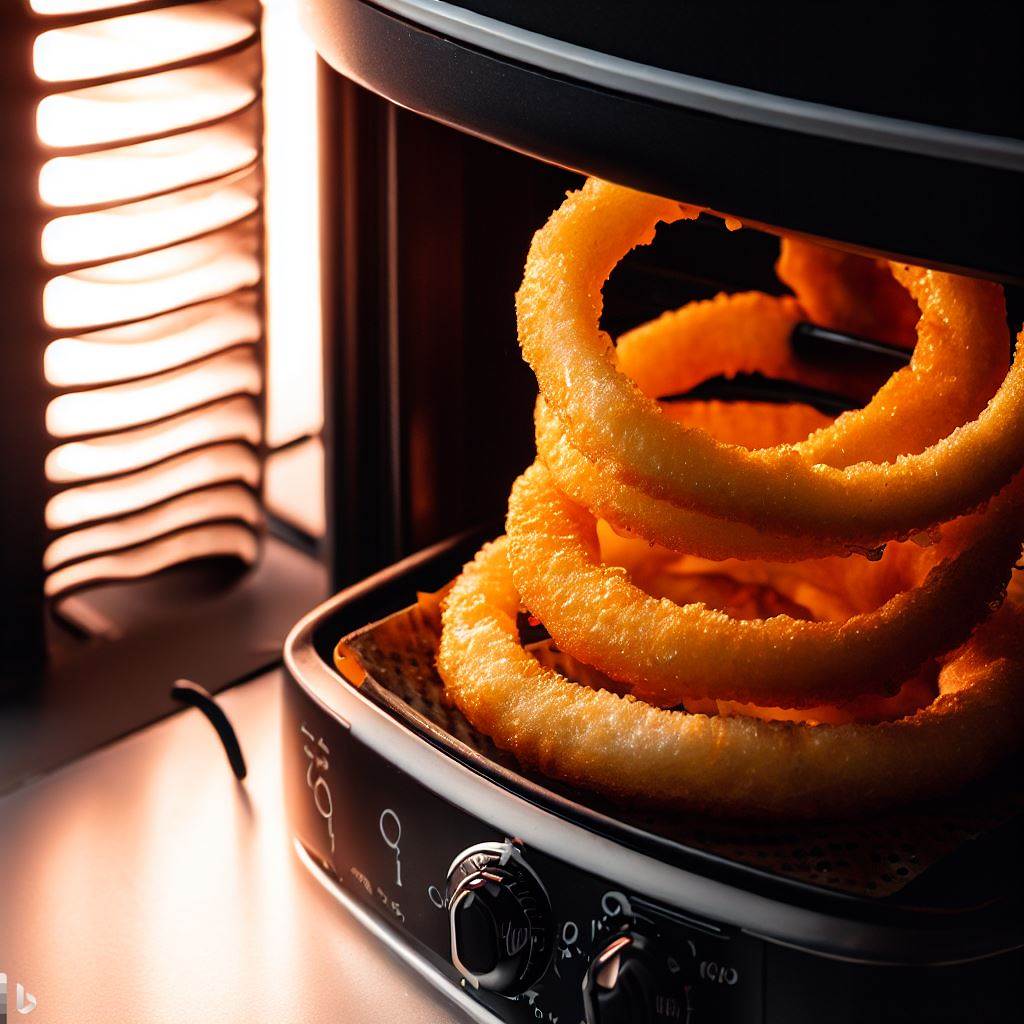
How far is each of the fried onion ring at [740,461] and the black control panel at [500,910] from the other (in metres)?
0.16

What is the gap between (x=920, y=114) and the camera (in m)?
0.45

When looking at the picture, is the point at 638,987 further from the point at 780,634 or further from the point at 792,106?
the point at 792,106

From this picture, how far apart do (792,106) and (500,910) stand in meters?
0.35

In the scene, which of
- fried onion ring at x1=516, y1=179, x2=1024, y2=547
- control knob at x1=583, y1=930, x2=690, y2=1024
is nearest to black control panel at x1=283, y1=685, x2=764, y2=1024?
control knob at x1=583, y1=930, x2=690, y2=1024

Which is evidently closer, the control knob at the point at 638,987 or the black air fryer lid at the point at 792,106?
the black air fryer lid at the point at 792,106

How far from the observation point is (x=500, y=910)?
0.62 metres

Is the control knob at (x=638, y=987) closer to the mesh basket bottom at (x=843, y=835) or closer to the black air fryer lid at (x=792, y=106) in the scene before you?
the mesh basket bottom at (x=843, y=835)

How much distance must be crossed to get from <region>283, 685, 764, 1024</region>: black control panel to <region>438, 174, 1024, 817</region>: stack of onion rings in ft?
0.15

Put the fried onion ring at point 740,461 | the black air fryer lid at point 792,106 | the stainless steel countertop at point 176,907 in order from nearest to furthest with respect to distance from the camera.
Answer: the black air fryer lid at point 792,106 < the fried onion ring at point 740,461 < the stainless steel countertop at point 176,907

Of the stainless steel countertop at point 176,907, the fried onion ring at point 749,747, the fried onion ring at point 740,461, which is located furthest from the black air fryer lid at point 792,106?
the stainless steel countertop at point 176,907

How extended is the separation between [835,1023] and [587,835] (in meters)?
0.12

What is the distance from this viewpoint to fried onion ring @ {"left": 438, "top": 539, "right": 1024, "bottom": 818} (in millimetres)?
600

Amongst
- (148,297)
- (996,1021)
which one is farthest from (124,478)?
(996,1021)

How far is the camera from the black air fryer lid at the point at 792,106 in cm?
45
